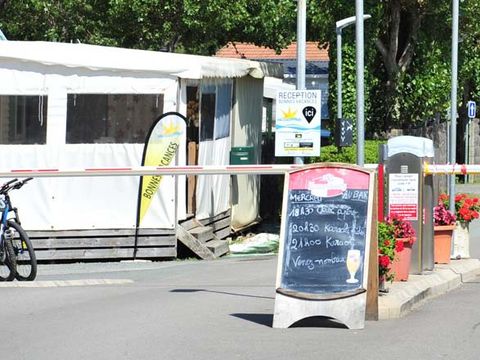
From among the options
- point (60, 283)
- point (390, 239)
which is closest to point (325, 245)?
point (390, 239)

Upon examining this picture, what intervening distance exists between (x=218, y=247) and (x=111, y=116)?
278 centimetres

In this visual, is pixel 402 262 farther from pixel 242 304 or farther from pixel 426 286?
pixel 242 304

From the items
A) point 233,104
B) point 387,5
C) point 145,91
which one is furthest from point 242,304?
point 387,5

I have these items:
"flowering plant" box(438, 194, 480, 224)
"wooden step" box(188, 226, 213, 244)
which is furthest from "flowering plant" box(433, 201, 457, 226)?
"wooden step" box(188, 226, 213, 244)

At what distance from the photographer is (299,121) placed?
1509cm

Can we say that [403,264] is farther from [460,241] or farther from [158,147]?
[158,147]

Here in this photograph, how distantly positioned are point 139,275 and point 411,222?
3.84 m

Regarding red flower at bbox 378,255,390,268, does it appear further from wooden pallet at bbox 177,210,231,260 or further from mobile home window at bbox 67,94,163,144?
mobile home window at bbox 67,94,163,144

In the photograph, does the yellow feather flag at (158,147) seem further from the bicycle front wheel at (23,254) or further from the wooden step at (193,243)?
the bicycle front wheel at (23,254)

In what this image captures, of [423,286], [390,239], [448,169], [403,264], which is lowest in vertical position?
[423,286]

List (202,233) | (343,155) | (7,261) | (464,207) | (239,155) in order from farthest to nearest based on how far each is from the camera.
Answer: (343,155), (239,155), (202,233), (464,207), (7,261)

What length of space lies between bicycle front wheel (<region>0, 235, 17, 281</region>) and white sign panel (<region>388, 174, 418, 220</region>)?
15.5 feet

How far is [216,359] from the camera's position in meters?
7.98

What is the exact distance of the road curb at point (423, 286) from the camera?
33.1 feet
